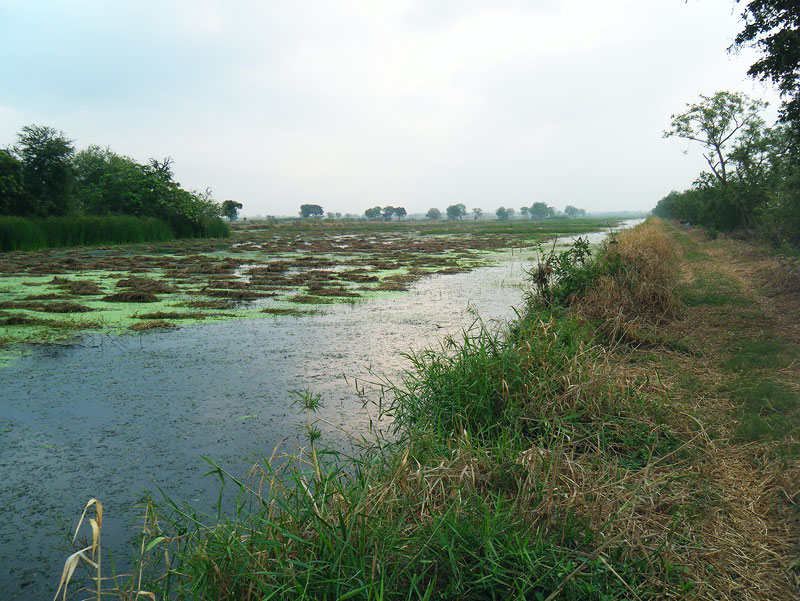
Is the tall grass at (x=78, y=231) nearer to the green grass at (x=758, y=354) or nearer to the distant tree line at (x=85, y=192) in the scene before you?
the distant tree line at (x=85, y=192)

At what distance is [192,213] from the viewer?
2942cm

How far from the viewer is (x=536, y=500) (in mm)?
2293

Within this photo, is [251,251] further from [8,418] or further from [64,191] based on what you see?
[8,418]

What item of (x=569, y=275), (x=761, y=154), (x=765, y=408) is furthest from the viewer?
(x=761, y=154)

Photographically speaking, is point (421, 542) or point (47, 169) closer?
point (421, 542)

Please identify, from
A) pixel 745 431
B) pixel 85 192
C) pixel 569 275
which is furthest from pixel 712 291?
pixel 85 192

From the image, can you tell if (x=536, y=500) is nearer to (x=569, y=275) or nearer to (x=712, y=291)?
(x=569, y=275)

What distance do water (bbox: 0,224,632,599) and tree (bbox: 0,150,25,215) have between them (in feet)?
66.5

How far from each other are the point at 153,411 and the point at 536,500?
316cm

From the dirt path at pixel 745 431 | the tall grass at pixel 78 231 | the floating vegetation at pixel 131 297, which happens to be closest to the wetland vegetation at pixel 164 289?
Answer: the floating vegetation at pixel 131 297

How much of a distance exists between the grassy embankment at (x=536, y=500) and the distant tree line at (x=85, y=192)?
82.0 ft

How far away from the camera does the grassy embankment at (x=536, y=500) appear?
1.87 metres

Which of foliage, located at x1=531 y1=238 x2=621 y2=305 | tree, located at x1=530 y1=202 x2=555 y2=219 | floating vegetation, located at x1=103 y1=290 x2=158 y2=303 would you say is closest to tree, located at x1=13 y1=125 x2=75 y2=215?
floating vegetation, located at x1=103 y1=290 x2=158 y2=303

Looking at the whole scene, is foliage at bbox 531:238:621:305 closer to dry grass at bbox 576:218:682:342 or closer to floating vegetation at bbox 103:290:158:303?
dry grass at bbox 576:218:682:342
